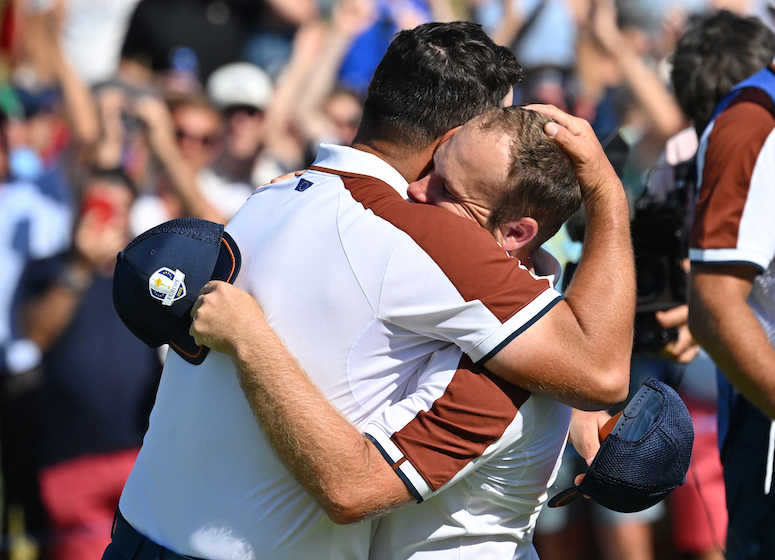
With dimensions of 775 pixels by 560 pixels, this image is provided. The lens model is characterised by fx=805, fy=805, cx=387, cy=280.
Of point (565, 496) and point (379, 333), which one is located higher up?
point (379, 333)

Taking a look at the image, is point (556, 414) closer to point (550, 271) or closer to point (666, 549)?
point (550, 271)

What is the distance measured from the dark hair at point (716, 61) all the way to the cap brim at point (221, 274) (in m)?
1.90

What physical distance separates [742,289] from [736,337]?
0.51ft

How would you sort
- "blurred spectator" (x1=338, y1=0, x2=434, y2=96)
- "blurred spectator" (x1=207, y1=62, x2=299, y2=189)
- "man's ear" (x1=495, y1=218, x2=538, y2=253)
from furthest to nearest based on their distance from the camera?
"blurred spectator" (x1=338, y1=0, x2=434, y2=96) < "blurred spectator" (x1=207, y1=62, x2=299, y2=189) < "man's ear" (x1=495, y1=218, x2=538, y2=253)

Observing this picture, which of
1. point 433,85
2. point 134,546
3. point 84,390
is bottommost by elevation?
point 84,390

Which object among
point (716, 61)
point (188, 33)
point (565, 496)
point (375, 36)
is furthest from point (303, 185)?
point (375, 36)

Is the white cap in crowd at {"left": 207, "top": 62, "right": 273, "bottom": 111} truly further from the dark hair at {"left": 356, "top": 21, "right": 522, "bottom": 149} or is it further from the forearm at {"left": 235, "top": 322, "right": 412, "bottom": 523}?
the forearm at {"left": 235, "top": 322, "right": 412, "bottom": 523}

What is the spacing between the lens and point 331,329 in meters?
1.54

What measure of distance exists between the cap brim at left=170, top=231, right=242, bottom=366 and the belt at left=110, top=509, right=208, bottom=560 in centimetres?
40

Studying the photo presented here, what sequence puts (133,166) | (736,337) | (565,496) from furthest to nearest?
(133,166), (736,337), (565,496)

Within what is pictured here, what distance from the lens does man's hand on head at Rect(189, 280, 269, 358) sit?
1.52 metres

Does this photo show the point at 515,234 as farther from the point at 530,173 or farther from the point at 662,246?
the point at 662,246

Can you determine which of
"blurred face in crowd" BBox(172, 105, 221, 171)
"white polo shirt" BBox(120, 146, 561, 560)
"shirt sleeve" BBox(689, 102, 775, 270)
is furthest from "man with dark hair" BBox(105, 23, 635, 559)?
"blurred face in crowd" BBox(172, 105, 221, 171)

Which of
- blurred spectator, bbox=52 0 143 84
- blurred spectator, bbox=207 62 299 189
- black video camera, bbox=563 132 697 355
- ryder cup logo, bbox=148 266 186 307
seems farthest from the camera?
blurred spectator, bbox=207 62 299 189
